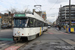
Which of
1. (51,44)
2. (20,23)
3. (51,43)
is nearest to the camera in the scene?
(51,44)

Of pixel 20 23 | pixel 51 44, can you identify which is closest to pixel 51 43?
pixel 51 44

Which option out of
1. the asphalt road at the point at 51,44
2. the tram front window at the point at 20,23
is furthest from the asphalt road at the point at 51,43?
the tram front window at the point at 20,23

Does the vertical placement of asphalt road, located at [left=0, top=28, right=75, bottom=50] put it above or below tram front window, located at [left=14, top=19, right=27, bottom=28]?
below

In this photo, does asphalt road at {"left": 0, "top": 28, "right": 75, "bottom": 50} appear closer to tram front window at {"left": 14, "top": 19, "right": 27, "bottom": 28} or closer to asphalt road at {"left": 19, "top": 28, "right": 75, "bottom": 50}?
asphalt road at {"left": 19, "top": 28, "right": 75, "bottom": 50}

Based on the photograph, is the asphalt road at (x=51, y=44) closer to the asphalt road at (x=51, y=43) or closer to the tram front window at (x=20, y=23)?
the asphalt road at (x=51, y=43)

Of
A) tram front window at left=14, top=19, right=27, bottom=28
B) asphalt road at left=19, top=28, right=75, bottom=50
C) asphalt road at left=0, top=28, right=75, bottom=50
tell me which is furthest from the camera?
tram front window at left=14, top=19, right=27, bottom=28

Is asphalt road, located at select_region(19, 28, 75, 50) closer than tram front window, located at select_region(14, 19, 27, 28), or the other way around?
asphalt road, located at select_region(19, 28, 75, 50)

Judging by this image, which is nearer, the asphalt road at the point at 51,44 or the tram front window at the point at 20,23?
the asphalt road at the point at 51,44

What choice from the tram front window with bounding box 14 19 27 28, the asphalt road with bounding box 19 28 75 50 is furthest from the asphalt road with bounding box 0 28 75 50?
the tram front window with bounding box 14 19 27 28

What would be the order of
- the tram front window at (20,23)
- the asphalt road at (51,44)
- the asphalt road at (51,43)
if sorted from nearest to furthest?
the asphalt road at (51,44) → the asphalt road at (51,43) → the tram front window at (20,23)

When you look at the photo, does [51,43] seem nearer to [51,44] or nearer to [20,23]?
[51,44]

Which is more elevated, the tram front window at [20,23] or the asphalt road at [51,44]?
the tram front window at [20,23]

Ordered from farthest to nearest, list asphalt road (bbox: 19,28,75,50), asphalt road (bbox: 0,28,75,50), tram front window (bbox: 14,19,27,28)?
tram front window (bbox: 14,19,27,28) → asphalt road (bbox: 0,28,75,50) → asphalt road (bbox: 19,28,75,50)

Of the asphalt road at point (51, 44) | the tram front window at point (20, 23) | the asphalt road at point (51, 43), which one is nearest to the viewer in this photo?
the asphalt road at point (51, 44)
